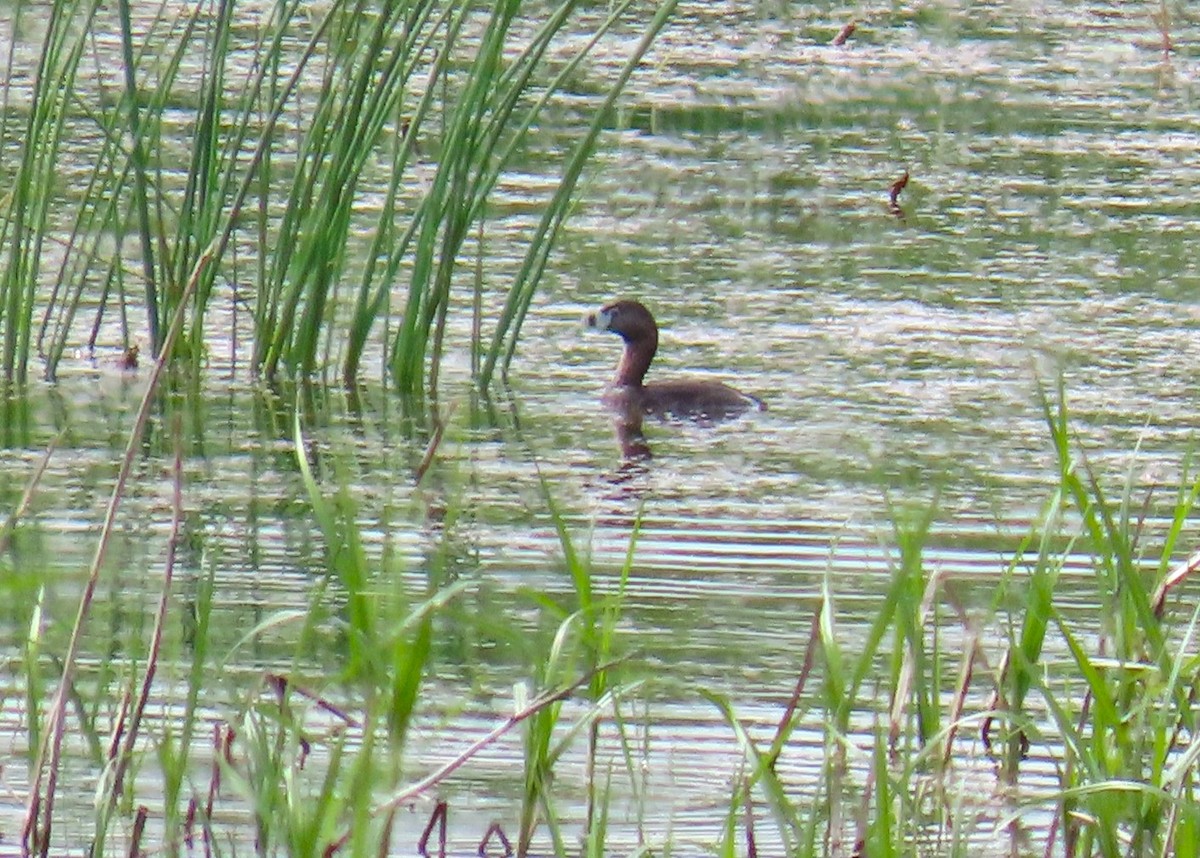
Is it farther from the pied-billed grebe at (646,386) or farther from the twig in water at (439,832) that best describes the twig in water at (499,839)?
the pied-billed grebe at (646,386)

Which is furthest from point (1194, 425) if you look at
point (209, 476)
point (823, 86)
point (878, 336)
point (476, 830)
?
point (823, 86)

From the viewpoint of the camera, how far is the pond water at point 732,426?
14.3 feet

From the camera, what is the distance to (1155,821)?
347cm

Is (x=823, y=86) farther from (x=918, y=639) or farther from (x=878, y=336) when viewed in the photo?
(x=918, y=639)

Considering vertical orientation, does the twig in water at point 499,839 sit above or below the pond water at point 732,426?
above

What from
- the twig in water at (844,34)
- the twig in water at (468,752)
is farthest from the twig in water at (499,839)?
the twig in water at (844,34)

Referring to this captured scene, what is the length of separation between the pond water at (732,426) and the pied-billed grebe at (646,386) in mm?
84

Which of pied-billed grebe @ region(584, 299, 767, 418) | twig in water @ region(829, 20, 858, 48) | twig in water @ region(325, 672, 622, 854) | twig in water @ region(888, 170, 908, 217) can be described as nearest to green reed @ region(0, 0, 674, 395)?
pied-billed grebe @ region(584, 299, 767, 418)

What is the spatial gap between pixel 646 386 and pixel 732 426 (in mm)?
370

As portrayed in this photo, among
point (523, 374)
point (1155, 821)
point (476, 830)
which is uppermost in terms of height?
point (1155, 821)

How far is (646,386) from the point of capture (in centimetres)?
774

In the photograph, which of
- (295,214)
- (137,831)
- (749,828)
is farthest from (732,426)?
(137,831)

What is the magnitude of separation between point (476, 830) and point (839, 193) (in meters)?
6.52

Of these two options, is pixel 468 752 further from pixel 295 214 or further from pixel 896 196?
pixel 896 196
